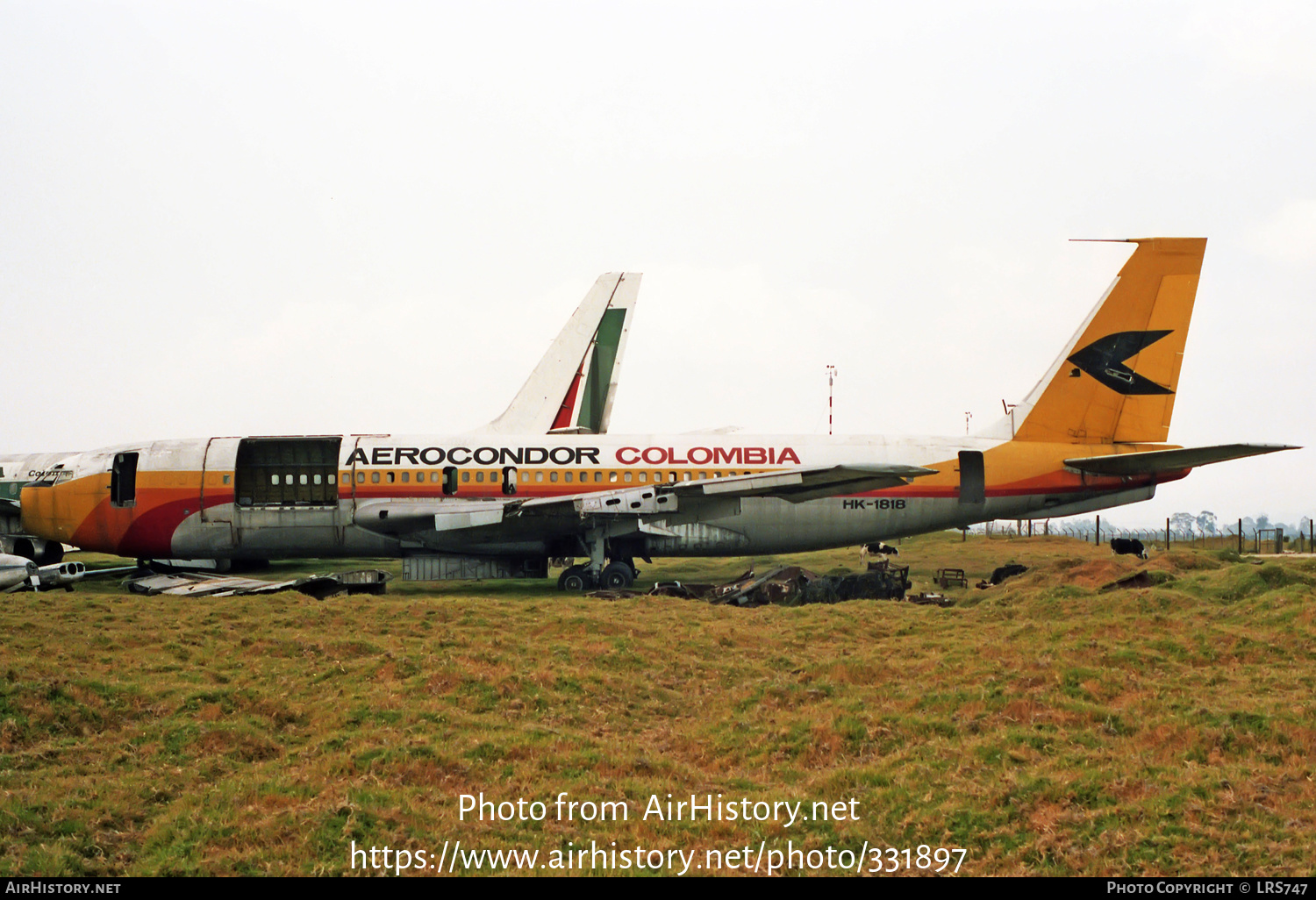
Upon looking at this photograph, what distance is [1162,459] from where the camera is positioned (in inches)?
1168

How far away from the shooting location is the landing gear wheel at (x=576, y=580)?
96.4 feet

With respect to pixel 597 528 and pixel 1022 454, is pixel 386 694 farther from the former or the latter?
pixel 1022 454

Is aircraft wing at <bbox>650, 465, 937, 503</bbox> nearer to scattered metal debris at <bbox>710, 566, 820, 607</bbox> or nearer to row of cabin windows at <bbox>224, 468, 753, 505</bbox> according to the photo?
row of cabin windows at <bbox>224, 468, 753, 505</bbox>

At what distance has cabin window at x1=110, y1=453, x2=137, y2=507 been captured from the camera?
30.4 m

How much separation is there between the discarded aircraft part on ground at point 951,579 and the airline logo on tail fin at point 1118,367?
7491mm

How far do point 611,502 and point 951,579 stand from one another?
11252 mm

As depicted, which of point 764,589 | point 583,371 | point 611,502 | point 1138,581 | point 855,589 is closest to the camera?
point 1138,581

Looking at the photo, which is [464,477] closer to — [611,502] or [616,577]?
[611,502]

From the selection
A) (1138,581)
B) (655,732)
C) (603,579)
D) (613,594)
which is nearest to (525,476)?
(603,579)

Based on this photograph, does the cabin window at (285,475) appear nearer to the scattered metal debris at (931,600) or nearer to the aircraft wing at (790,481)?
the aircraft wing at (790,481)

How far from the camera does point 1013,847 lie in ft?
29.8

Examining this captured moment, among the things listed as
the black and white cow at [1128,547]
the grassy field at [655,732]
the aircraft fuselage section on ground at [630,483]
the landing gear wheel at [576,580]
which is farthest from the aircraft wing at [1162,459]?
the landing gear wheel at [576,580]

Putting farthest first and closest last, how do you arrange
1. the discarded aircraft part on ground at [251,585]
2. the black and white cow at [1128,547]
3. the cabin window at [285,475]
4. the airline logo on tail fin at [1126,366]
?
the black and white cow at [1128,547] → the airline logo on tail fin at [1126,366] → the cabin window at [285,475] → the discarded aircraft part on ground at [251,585]

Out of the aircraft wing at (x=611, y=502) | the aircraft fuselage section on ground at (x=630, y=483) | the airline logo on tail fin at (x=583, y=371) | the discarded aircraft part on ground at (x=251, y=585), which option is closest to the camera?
the discarded aircraft part on ground at (x=251, y=585)
